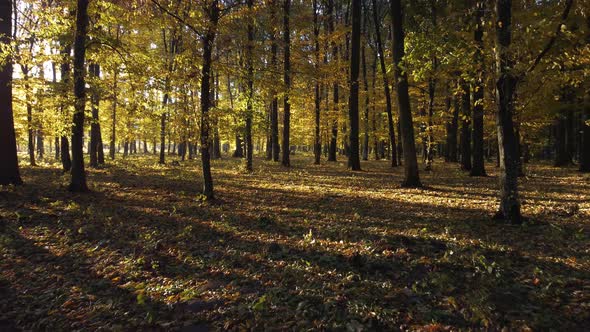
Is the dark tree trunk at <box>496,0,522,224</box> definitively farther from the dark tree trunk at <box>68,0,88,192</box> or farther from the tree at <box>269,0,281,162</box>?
the dark tree trunk at <box>68,0,88,192</box>

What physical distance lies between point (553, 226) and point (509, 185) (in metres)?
1.15

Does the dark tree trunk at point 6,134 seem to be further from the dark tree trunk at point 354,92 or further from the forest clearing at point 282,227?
the dark tree trunk at point 354,92

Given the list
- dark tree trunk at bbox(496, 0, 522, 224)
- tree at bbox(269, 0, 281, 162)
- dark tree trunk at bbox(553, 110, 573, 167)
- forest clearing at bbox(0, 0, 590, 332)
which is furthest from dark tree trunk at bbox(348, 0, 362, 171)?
dark tree trunk at bbox(553, 110, 573, 167)

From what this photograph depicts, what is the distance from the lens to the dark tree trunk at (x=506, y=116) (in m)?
7.15

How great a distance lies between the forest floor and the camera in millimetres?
4246

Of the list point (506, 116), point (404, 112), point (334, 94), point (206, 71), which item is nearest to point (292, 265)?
point (506, 116)

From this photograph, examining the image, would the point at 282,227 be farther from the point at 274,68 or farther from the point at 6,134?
the point at 6,134

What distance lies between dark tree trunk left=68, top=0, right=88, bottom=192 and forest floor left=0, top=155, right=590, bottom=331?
1.18m

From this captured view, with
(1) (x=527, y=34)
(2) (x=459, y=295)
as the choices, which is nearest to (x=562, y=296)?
(2) (x=459, y=295)

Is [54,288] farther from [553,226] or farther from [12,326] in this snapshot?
[553,226]

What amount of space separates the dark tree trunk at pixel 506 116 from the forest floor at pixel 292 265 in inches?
22.9

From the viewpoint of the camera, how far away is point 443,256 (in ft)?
18.8

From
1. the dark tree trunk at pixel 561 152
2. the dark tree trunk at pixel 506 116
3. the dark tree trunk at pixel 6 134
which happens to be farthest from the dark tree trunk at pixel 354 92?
the dark tree trunk at pixel 6 134

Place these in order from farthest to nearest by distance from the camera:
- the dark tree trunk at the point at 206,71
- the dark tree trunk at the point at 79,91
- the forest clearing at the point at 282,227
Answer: the dark tree trunk at the point at 79,91
the dark tree trunk at the point at 206,71
the forest clearing at the point at 282,227
